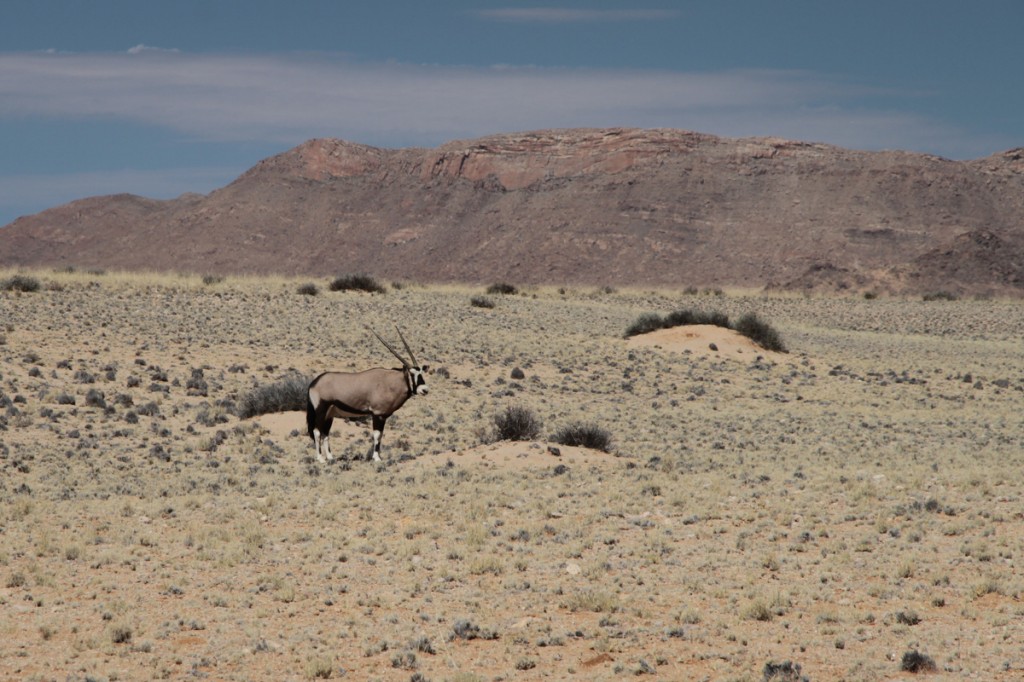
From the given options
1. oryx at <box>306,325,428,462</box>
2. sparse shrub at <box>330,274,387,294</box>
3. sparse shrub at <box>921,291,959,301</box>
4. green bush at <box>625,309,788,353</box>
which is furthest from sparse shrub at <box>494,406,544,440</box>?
sparse shrub at <box>921,291,959,301</box>

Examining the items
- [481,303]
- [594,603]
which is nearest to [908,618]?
[594,603]

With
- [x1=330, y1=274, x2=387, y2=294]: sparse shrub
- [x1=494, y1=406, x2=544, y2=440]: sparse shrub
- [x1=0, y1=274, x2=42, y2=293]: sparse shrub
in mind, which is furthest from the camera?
[x1=330, y1=274, x2=387, y2=294]: sparse shrub

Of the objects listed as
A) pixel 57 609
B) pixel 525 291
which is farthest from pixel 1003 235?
pixel 57 609

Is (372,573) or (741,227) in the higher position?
(741,227)

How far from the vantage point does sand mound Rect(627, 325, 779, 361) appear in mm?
32406

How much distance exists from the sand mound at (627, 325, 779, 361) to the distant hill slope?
5974cm

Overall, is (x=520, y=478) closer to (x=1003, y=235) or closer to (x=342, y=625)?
(x=342, y=625)

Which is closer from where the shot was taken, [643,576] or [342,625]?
[342,625]

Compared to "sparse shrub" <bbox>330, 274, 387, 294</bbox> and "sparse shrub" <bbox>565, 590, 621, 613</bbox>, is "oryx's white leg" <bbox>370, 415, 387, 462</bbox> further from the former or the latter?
"sparse shrub" <bbox>330, 274, 387, 294</bbox>

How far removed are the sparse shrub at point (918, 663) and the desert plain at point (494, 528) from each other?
0.06 feet

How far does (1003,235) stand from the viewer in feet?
352

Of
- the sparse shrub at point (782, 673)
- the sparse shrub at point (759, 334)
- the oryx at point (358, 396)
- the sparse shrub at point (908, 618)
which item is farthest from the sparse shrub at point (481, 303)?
the sparse shrub at point (782, 673)

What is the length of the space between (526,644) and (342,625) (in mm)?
1662

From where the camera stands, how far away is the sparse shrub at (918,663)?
8070 millimetres
